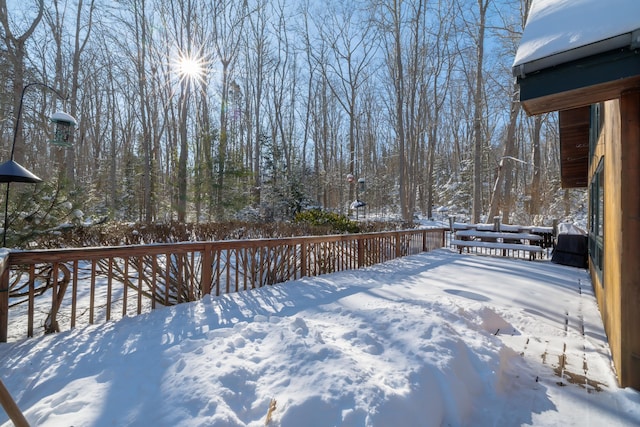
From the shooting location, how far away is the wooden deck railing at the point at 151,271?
298 centimetres

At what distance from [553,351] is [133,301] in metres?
6.78

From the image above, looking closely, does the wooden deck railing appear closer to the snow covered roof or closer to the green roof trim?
the green roof trim

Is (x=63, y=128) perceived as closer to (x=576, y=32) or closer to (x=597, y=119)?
(x=576, y=32)

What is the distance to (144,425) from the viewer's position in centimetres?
155

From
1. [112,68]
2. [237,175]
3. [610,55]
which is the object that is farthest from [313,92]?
[610,55]

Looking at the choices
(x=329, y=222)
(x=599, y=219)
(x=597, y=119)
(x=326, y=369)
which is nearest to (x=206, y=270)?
(x=326, y=369)

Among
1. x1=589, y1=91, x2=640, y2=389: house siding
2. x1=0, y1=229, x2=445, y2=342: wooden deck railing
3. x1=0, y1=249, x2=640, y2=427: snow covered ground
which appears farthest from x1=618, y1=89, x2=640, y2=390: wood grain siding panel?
x1=0, y1=229, x2=445, y2=342: wooden deck railing

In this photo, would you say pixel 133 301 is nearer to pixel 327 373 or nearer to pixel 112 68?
pixel 327 373

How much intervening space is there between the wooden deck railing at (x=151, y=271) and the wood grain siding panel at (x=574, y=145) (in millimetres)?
3863

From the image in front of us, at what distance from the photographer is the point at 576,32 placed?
81.8 inches

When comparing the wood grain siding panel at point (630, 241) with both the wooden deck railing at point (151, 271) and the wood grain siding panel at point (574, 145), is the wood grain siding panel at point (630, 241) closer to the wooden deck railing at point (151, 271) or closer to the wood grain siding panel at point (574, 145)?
the wood grain siding panel at point (574, 145)

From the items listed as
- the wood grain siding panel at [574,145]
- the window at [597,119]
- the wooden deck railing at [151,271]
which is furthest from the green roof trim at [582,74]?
the wood grain siding panel at [574,145]

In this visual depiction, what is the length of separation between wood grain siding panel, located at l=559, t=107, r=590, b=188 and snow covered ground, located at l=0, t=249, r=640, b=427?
135 inches

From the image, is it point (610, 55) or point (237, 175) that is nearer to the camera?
point (610, 55)
